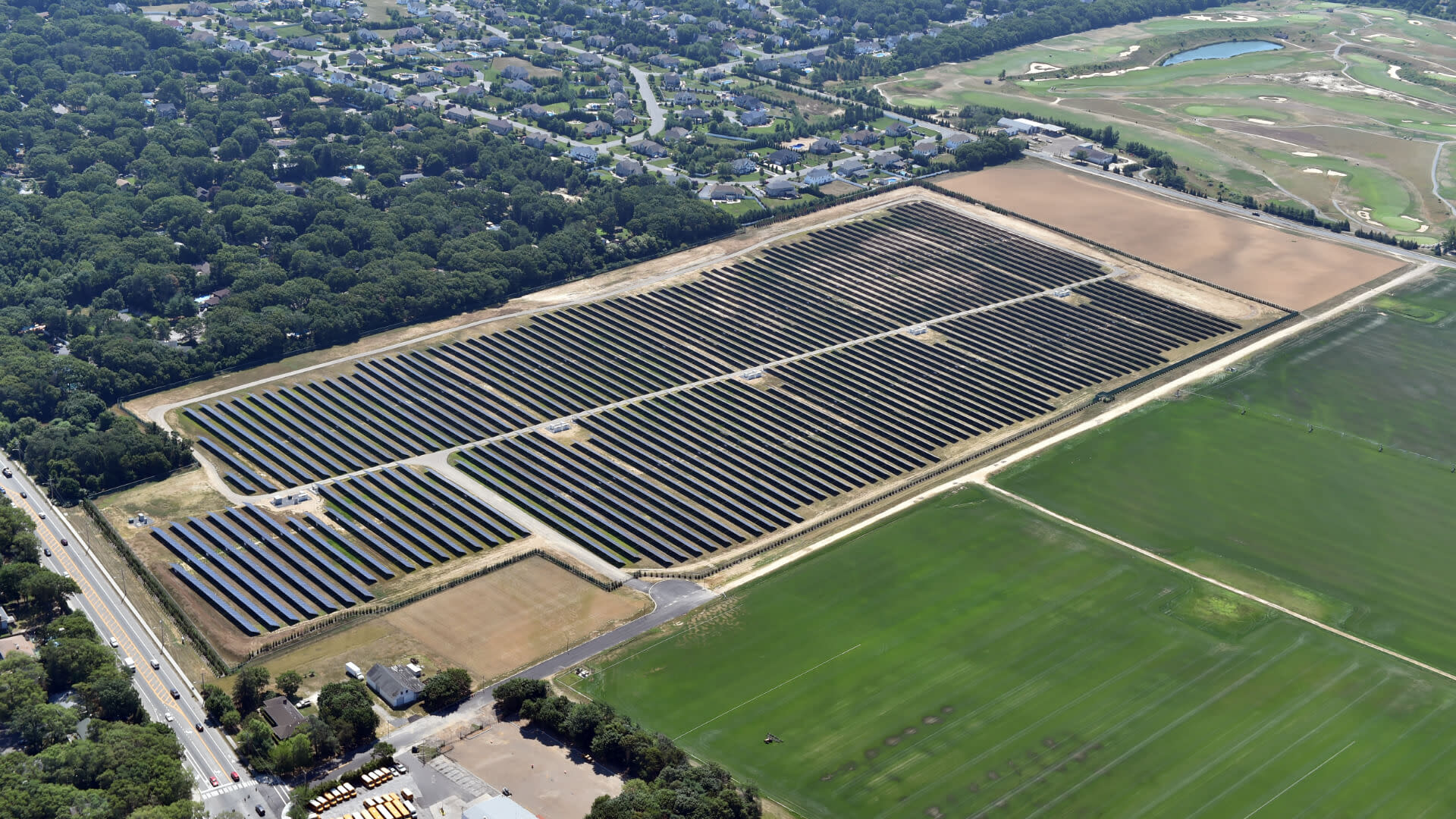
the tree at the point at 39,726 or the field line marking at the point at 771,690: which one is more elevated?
the tree at the point at 39,726

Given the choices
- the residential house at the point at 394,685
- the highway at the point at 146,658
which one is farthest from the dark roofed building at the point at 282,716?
the residential house at the point at 394,685

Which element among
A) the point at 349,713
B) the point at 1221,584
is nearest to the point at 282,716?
the point at 349,713

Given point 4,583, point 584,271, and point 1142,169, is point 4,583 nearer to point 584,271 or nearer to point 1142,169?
point 584,271

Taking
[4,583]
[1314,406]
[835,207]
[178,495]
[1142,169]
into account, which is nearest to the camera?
[4,583]

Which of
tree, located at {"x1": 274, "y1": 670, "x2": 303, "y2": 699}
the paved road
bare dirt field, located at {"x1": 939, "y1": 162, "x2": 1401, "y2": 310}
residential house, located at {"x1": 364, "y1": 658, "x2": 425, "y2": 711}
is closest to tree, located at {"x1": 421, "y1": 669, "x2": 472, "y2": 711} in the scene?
the paved road

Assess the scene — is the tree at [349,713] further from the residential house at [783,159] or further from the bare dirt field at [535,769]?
the residential house at [783,159]

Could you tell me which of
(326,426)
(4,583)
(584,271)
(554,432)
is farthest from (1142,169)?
(4,583)
